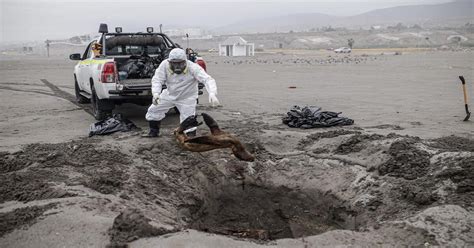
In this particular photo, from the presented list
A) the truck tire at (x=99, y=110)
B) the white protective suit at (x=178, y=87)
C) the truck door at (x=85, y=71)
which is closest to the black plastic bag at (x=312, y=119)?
the white protective suit at (x=178, y=87)

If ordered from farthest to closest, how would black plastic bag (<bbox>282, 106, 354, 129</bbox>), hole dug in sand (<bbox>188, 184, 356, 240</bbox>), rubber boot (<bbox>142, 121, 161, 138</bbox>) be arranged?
black plastic bag (<bbox>282, 106, 354, 129</bbox>)
rubber boot (<bbox>142, 121, 161, 138</bbox>)
hole dug in sand (<bbox>188, 184, 356, 240</bbox>)

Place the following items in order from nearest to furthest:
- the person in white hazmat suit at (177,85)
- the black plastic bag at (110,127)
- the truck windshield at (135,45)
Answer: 1. the person in white hazmat suit at (177,85)
2. the black plastic bag at (110,127)
3. the truck windshield at (135,45)

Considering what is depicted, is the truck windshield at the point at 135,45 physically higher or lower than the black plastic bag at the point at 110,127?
higher

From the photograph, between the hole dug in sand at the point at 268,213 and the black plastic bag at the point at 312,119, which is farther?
the black plastic bag at the point at 312,119

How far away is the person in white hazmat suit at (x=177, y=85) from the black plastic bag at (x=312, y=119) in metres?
2.18

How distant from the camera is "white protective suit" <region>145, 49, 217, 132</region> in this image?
7477 millimetres

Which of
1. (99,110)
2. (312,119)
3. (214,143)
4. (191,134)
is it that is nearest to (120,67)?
(99,110)

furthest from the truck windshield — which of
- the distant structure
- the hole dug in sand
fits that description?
the distant structure

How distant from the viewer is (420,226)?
4277 millimetres

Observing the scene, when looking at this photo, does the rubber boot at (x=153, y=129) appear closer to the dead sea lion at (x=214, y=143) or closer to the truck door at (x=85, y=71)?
the dead sea lion at (x=214, y=143)

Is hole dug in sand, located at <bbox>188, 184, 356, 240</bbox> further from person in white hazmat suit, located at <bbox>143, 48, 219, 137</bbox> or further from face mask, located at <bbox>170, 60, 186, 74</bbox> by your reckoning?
face mask, located at <bbox>170, 60, 186, 74</bbox>

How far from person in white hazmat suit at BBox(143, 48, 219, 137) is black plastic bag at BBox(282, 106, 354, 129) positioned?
2175 mm

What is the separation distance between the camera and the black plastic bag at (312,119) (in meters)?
8.70

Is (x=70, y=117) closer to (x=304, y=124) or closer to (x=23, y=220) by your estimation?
(x=304, y=124)
